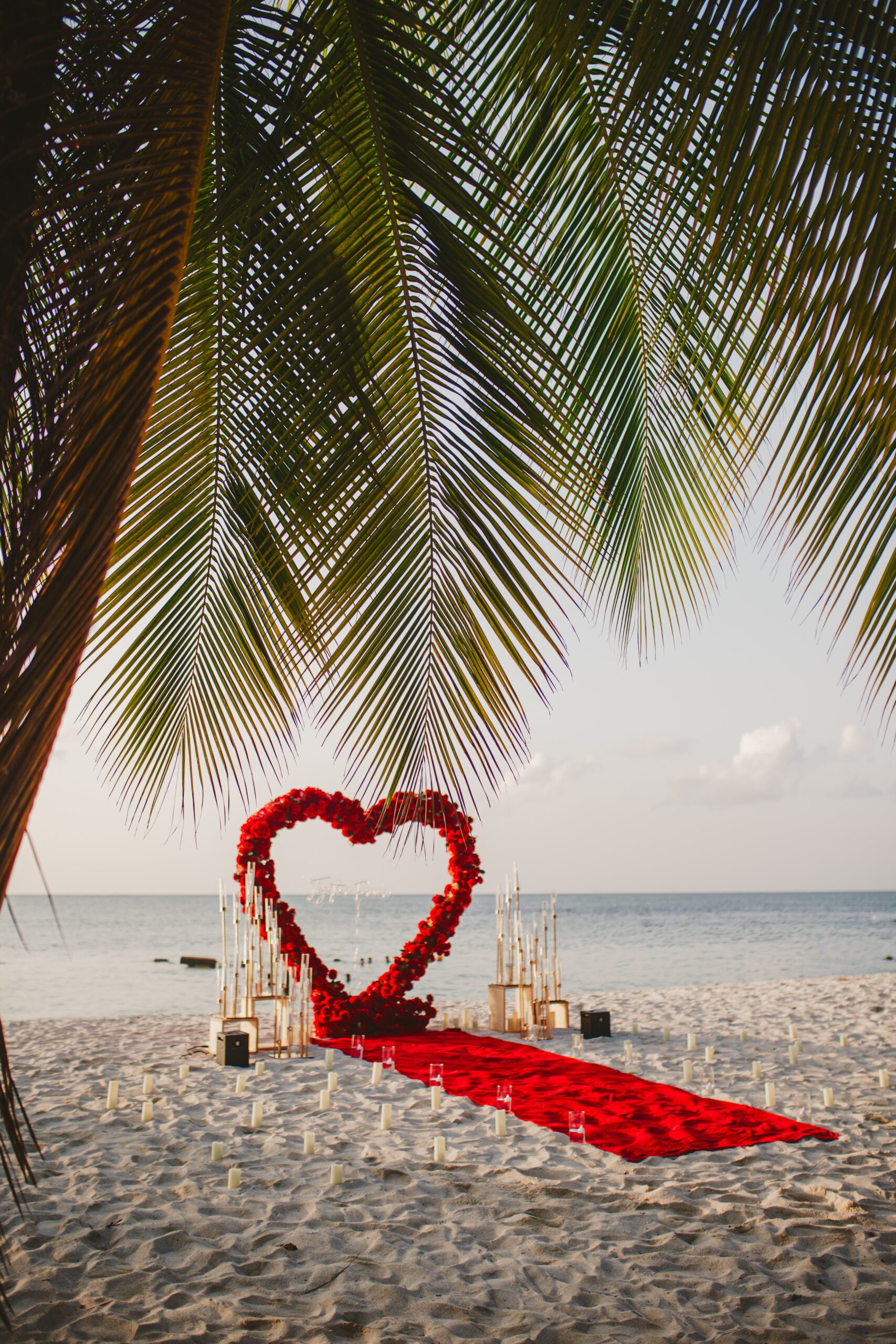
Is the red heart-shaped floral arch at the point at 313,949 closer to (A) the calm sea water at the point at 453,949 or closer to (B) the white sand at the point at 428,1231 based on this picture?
(B) the white sand at the point at 428,1231

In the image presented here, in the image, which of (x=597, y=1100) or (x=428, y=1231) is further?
(x=597, y=1100)

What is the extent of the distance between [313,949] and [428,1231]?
4241 mm

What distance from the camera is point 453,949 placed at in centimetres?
2523

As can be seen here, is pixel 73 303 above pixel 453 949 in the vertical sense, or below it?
above

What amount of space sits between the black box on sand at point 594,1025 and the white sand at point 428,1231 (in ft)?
6.75

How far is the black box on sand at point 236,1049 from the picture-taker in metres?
6.36

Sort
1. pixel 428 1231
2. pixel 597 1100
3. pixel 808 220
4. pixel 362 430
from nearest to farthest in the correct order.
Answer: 1. pixel 808 220
2. pixel 362 430
3. pixel 428 1231
4. pixel 597 1100

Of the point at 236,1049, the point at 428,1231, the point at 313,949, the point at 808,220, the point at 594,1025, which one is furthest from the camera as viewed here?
the point at 594,1025

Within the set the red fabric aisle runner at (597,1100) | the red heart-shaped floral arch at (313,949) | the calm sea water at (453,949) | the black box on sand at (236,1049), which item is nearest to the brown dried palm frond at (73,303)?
the red fabric aisle runner at (597,1100)

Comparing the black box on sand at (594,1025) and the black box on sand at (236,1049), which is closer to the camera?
the black box on sand at (236,1049)

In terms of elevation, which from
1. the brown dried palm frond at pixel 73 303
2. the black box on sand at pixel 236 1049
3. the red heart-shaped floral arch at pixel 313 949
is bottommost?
the black box on sand at pixel 236 1049

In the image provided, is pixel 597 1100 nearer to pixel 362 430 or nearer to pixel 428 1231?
pixel 428 1231

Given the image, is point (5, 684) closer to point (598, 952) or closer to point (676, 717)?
point (598, 952)

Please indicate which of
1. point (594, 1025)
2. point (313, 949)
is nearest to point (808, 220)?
point (313, 949)
